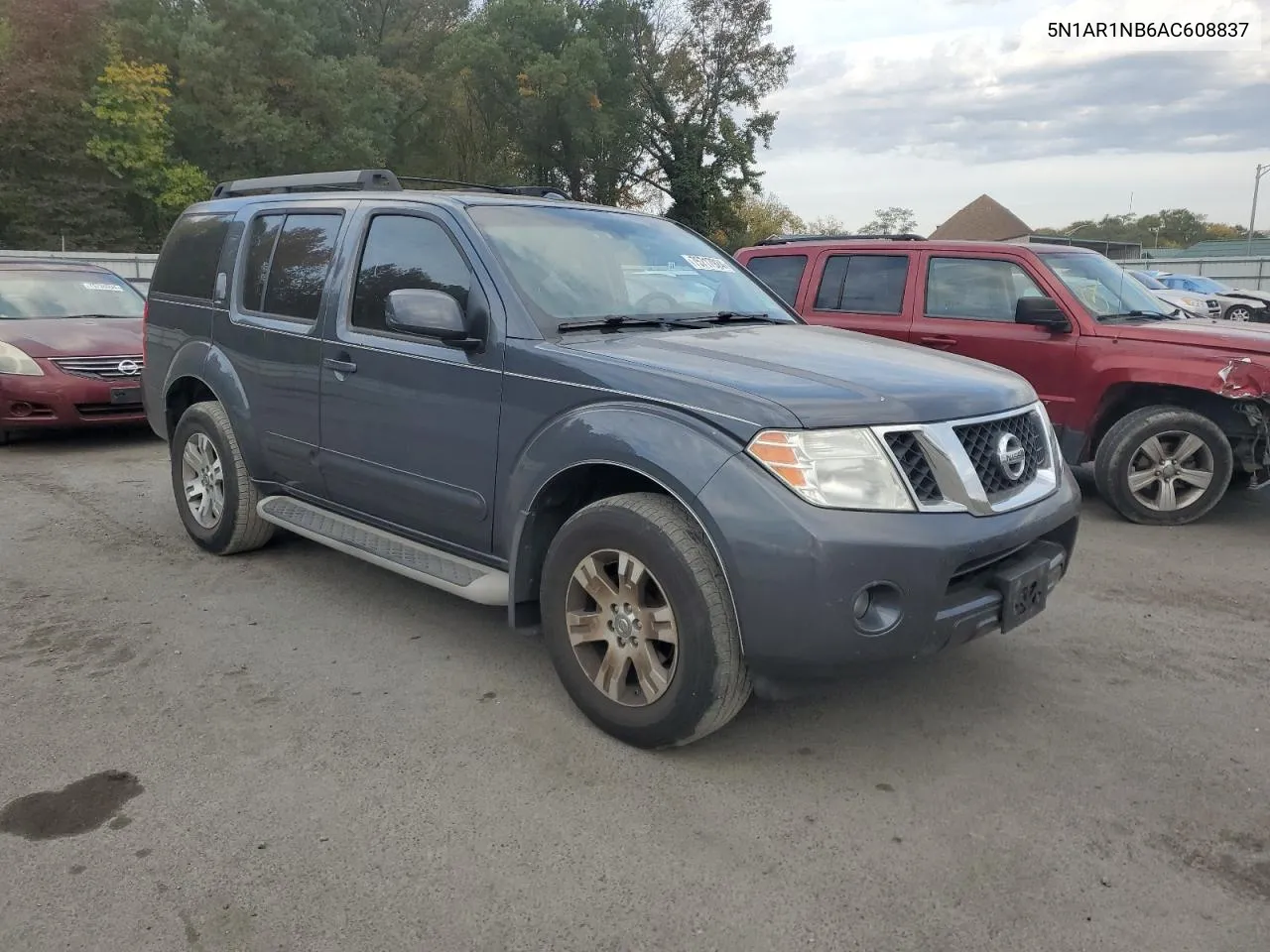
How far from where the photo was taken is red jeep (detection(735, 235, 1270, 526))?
238 inches

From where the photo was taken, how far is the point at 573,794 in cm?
301

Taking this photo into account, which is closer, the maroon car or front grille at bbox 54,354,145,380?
the maroon car

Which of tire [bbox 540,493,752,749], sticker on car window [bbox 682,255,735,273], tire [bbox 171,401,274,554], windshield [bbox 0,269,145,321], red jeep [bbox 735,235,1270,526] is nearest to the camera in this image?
tire [bbox 540,493,752,749]

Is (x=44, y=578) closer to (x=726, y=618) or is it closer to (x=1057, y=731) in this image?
(x=726, y=618)

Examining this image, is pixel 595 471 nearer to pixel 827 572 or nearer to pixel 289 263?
pixel 827 572

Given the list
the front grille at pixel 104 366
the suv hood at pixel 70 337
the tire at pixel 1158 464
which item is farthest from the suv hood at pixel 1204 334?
the suv hood at pixel 70 337

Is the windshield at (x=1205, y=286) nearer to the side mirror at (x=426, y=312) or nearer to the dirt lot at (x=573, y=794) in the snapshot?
the dirt lot at (x=573, y=794)

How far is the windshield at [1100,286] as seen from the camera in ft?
21.8

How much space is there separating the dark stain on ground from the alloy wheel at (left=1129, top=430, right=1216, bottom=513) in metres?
5.79

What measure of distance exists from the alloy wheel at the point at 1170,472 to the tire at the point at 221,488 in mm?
5237

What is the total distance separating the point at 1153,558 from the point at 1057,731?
2612 mm

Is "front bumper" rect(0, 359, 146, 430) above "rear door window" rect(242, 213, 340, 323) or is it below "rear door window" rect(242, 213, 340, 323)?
below

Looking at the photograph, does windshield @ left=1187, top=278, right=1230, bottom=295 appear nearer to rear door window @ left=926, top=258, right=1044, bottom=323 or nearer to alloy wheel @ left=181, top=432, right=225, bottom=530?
rear door window @ left=926, top=258, right=1044, bottom=323

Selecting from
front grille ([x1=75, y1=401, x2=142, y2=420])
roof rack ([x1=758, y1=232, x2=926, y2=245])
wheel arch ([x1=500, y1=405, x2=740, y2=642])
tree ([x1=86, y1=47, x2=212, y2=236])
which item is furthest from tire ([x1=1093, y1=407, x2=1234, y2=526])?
tree ([x1=86, y1=47, x2=212, y2=236])
